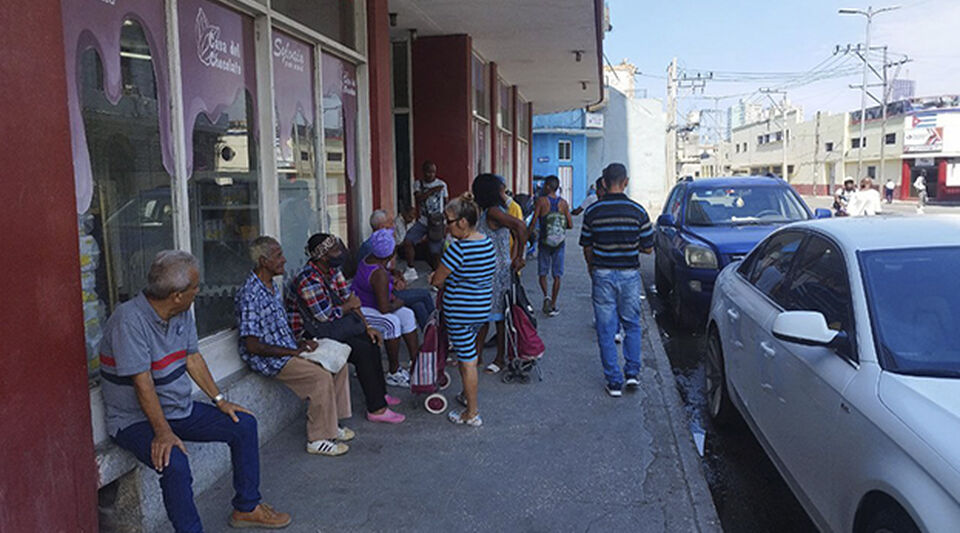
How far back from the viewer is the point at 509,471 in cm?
433

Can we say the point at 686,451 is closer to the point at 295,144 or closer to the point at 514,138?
the point at 295,144

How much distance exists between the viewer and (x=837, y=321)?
3289 mm

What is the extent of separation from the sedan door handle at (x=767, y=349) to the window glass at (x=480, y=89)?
29.1 ft

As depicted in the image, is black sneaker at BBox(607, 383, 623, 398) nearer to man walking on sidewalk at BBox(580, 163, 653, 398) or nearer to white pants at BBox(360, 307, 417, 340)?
man walking on sidewalk at BBox(580, 163, 653, 398)

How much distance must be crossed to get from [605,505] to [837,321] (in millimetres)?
1547

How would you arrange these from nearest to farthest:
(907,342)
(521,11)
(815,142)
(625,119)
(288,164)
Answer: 1. (907,342)
2. (288,164)
3. (521,11)
4. (625,119)
5. (815,142)

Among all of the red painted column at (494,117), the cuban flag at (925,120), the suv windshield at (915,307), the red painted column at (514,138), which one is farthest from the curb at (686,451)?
the cuban flag at (925,120)

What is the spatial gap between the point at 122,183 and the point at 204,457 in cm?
157

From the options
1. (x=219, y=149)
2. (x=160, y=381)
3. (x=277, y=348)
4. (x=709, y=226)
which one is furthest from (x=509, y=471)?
(x=709, y=226)

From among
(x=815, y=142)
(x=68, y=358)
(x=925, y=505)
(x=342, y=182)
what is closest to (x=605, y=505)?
(x=925, y=505)

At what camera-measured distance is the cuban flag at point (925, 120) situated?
4691cm

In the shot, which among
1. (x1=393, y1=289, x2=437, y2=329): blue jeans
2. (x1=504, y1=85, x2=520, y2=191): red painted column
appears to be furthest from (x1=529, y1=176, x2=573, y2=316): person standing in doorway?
(x1=504, y1=85, x2=520, y2=191): red painted column

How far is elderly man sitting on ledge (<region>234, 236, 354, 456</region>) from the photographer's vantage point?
4270 millimetres

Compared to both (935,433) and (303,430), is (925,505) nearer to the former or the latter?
(935,433)
